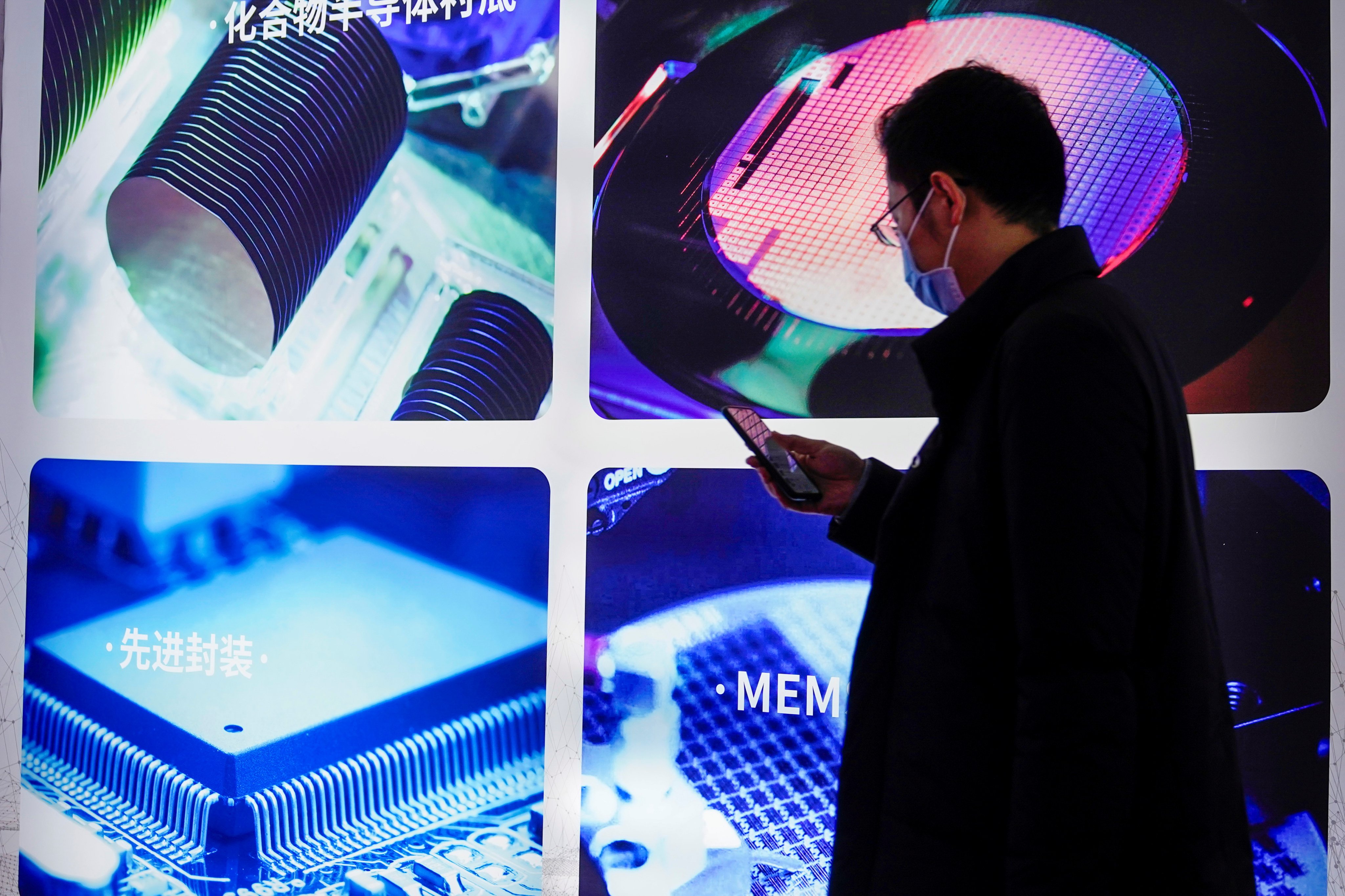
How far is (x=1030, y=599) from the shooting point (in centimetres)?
86

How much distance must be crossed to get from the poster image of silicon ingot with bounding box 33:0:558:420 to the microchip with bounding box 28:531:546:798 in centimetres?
33

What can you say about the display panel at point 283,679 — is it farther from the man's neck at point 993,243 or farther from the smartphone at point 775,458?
the man's neck at point 993,243

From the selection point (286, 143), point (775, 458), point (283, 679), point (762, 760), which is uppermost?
point (286, 143)

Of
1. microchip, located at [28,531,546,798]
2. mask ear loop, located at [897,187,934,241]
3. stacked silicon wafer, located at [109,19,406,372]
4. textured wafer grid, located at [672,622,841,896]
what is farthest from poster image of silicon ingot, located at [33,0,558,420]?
mask ear loop, located at [897,187,934,241]

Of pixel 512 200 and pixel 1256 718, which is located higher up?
pixel 512 200

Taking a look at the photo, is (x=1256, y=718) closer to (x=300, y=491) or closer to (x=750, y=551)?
(x=750, y=551)

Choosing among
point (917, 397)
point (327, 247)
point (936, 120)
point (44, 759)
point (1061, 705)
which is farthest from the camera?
point (44, 759)

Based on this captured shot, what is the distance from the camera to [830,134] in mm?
1849

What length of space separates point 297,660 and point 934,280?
153cm

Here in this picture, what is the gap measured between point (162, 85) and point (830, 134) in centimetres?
142

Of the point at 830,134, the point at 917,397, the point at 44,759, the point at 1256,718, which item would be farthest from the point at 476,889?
the point at 830,134

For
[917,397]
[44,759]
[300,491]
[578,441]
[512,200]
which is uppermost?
[512,200]

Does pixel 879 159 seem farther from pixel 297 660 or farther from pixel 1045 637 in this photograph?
pixel 297 660

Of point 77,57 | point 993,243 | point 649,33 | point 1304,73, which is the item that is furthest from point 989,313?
point 77,57
